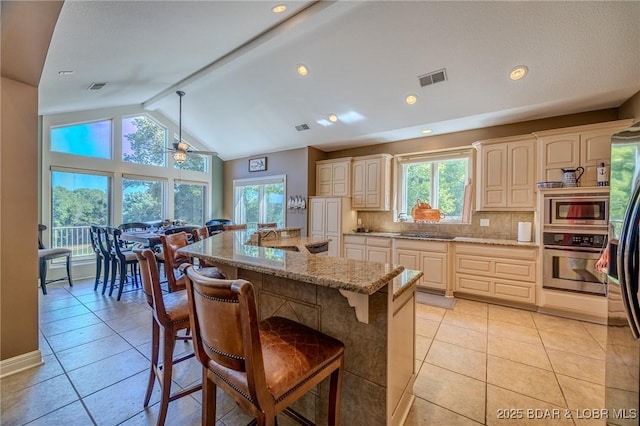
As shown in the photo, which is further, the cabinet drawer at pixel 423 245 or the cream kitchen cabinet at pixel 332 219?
the cream kitchen cabinet at pixel 332 219

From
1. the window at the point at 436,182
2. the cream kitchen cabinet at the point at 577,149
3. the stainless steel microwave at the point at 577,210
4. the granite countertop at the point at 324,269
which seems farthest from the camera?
the window at the point at 436,182

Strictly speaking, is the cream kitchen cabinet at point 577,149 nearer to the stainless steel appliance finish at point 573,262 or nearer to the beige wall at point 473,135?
the beige wall at point 473,135

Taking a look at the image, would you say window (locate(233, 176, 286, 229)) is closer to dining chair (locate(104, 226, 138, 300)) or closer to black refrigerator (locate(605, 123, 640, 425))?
dining chair (locate(104, 226, 138, 300))

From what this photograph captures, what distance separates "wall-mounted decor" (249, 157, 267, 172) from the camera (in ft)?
21.1

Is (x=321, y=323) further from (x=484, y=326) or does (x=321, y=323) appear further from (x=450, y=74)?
(x=450, y=74)

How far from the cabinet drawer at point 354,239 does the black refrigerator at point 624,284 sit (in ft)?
11.7

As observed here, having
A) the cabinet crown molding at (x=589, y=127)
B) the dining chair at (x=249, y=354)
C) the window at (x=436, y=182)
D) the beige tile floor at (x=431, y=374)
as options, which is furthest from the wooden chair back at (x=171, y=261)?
the cabinet crown molding at (x=589, y=127)

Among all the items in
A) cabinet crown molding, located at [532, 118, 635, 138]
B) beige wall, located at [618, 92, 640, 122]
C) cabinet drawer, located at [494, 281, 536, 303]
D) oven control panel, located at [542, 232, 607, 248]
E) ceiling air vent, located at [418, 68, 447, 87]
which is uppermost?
ceiling air vent, located at [418, 68, 447, 87]

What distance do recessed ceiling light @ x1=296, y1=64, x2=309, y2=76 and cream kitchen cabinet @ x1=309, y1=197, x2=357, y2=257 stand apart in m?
2.28

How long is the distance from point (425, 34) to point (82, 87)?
4.41 m

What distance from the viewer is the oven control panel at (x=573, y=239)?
3002 mm

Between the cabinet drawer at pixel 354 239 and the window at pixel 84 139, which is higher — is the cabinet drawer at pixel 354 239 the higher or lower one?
the lower one

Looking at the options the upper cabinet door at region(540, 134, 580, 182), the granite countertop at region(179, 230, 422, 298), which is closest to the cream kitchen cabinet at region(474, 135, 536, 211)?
the upper cabinet door at region(540, 134, 580, 182)

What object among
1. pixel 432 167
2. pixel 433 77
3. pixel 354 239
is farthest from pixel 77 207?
pixel 432 167
